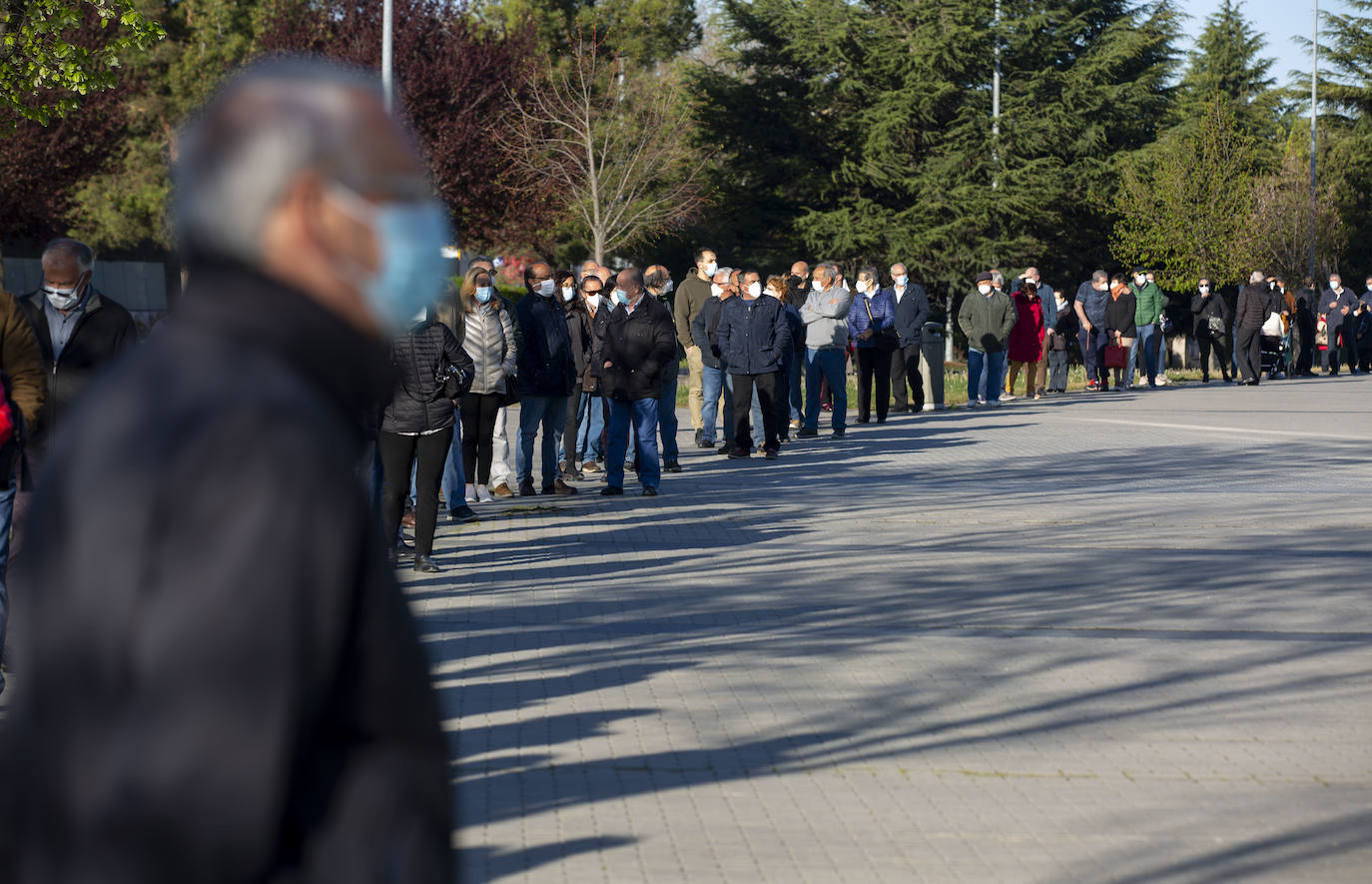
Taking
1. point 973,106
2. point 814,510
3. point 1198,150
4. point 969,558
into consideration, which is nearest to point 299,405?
point 969,558

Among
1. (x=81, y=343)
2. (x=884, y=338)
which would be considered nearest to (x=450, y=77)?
(x=884, y=338)

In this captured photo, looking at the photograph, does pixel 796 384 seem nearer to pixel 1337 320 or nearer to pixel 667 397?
pixel 667 397

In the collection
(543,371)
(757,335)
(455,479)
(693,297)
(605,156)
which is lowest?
(455,479)

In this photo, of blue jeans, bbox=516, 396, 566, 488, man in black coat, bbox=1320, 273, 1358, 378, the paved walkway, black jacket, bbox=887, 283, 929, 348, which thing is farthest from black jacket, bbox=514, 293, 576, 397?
man in black coat, bbox=1320, 273, 1358, 378

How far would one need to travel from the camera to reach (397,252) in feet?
5.57

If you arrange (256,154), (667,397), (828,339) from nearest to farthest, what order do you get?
1. (256,154)
2. (667,397)
3. (828,339)

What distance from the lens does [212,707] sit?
1.46 meters

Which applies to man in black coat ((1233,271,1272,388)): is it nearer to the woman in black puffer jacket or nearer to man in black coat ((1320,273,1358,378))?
man in black coat ((1320,273,1358,378))

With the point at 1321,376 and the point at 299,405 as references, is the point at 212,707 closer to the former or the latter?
the point at 299,405

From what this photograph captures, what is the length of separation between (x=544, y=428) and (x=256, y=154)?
41.7 ft

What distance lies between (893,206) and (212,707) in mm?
49544

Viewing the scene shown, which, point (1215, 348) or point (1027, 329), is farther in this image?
point (1215, 348)

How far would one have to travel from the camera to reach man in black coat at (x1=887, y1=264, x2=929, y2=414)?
22.1 meters

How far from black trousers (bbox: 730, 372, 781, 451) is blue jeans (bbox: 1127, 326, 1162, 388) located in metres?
13.7
